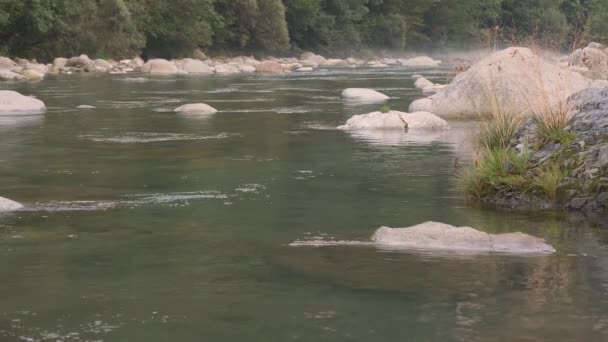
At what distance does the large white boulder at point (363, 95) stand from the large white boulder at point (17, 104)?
9.08 meters

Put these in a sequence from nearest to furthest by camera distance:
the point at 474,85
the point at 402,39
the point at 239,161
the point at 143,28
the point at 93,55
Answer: the point at 239,161 → the point at 474,85 → the point at 93,55 → the point at 143,28 → the point at 402,39

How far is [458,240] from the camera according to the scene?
30.5 feet

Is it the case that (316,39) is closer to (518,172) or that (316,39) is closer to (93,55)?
(93,55)

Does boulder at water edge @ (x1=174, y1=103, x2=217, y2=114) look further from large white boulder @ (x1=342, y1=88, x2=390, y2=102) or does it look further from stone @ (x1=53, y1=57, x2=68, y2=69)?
stone @ (x1=53, y1=57, x2=68, y2=69)

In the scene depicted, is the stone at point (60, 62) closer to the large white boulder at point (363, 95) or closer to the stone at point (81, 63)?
the stone at point (81, 63)

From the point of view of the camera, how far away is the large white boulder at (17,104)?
2578cm

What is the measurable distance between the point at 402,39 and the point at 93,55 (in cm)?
4469

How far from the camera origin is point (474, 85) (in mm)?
23312

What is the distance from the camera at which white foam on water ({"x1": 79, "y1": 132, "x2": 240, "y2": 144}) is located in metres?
19.2

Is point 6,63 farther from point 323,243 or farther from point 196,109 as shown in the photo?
point 323,243

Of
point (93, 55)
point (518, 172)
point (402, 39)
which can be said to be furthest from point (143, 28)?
point (518, 172)

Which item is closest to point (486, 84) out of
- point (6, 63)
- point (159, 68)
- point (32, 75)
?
point (32, 75)

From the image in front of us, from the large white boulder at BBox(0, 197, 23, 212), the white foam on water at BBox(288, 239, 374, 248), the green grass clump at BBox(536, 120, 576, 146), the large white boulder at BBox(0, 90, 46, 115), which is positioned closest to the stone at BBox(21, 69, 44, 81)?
the large white boulder at BBox(0, 90, 46, 115)

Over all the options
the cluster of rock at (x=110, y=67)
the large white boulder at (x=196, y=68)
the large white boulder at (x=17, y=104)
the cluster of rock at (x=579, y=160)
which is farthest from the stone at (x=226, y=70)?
the cluster of rock at (x=579, y=160)
